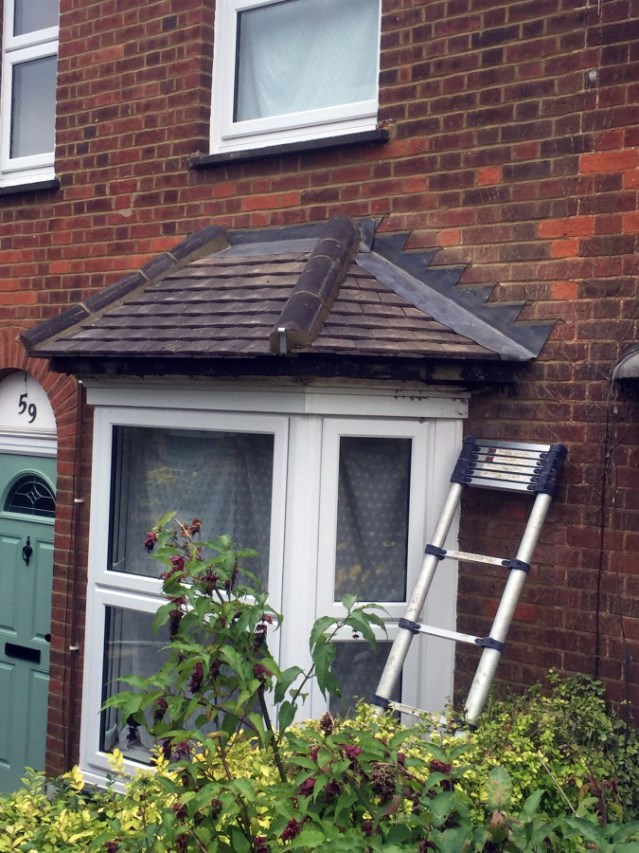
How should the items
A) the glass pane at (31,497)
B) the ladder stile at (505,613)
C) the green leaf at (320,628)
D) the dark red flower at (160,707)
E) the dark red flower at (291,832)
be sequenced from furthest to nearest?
the glass pane at (31,497) < the ladder stile at (505,613) < the dark red flower at (160,707) < the green leaf at (320,628) < the dark red flower at (291,832)

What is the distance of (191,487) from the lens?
4.94 meters

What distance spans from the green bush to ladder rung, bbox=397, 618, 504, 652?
0.37m

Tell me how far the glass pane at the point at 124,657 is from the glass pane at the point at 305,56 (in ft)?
8.80

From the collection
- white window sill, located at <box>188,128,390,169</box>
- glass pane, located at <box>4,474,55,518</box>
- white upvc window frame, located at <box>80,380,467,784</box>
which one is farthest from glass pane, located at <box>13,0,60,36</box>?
white upvc window frame, located at <box>80,380,467,784</box>

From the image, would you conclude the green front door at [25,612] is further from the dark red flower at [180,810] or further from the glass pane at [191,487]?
the dark red flower at [180,810]

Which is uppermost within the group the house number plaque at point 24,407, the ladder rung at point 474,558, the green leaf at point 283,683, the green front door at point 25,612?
the house number plaque at point 24,407

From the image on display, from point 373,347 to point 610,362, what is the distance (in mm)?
940

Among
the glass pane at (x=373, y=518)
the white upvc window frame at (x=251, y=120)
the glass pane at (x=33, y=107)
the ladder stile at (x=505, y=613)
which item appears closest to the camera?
the ladder stile at (x=505, y=613)

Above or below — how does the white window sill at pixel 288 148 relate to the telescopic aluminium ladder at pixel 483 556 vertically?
above

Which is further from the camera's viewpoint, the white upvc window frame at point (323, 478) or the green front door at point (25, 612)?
the green front door at point (25, 612)

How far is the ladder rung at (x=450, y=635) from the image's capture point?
3896mm

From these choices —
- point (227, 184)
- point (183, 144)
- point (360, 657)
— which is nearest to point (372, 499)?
point (360, 657)

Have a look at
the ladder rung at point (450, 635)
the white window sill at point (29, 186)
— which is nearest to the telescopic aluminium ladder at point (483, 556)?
the ladder rung at point (450, 635)

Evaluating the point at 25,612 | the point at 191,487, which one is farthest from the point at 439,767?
the point at 25,612
